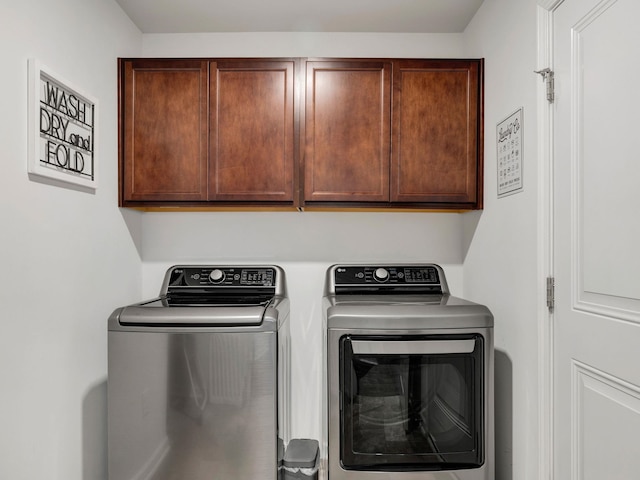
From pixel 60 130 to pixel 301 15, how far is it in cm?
126

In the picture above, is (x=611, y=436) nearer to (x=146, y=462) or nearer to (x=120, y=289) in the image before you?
(x=146, y=462)

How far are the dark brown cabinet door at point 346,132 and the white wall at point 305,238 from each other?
330mm

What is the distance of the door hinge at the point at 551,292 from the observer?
149cm

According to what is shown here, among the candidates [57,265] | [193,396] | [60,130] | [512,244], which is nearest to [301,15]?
[60,130]

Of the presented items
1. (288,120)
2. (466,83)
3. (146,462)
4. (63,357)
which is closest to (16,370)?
(63,357)

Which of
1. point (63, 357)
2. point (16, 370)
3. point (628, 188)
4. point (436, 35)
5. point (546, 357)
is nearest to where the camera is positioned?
point (628, 188)

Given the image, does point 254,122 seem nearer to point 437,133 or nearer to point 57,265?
point 437,133

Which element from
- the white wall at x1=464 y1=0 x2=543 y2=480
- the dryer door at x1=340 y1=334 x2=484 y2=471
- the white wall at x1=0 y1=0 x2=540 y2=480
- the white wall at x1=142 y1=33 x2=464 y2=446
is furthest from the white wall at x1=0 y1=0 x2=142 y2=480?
the white wall at x1=464 y1=0 x2=543 y2=480

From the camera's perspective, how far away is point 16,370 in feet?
4.53

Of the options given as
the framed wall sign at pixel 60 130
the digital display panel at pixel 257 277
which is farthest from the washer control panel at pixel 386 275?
the framed wall sign at pixel 60 130

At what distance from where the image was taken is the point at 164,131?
2.12 m

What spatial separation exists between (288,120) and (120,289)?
1143 mm

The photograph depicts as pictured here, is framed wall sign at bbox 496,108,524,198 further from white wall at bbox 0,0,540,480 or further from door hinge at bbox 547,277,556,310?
door hinge at bbox 547,277,556,310

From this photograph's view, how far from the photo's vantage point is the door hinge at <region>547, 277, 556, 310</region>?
149 centimetres
